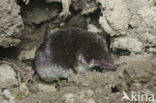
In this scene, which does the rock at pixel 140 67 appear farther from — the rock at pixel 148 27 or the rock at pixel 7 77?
the rock at pixel 7 77

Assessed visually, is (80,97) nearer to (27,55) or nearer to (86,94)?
(86,94)

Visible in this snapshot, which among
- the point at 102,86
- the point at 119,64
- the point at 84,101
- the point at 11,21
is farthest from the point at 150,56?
the point at 11,21

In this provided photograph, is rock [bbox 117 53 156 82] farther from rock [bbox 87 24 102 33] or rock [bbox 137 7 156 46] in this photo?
rock [bbox 87 24 102 33]

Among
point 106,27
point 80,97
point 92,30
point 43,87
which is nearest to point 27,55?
point 43,87

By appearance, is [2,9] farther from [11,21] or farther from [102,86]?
[102,86]

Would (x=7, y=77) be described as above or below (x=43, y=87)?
above

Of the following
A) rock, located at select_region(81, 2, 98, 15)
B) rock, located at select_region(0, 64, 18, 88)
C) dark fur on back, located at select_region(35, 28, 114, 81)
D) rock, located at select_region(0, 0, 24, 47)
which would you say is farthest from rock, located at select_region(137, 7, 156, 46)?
rock, located at select_region(0, 64, 18, 88)

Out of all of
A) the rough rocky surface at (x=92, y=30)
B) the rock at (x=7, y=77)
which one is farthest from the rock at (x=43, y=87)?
the rock at (x=7, y=77)
